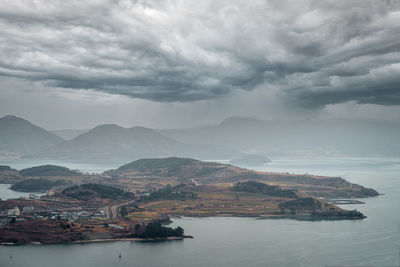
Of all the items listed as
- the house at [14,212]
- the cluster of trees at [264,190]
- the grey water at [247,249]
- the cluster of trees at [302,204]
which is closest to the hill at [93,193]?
the house at [14,212]

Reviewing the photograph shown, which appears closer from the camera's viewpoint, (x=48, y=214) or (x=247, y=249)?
(x=247, y=249)

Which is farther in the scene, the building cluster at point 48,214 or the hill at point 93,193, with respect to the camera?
the hill at point 93,193

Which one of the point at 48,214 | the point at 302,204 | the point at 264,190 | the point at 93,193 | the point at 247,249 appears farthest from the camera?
the point at 264,190

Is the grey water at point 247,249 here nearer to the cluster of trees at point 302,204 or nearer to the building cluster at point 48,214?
the building cluster at point 48,214

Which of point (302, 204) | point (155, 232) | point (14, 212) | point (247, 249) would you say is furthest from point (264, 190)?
point (14, 212)

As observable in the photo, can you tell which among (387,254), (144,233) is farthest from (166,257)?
(387,254)

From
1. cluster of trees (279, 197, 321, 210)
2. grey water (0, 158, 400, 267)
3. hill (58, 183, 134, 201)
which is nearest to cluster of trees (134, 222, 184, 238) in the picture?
grey water (0, 158, 400, 267)

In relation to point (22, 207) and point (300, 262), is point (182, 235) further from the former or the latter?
point (22, 207)

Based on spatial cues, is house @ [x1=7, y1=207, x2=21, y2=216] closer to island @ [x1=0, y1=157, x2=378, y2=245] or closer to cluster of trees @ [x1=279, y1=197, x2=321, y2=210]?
island @ [x1=0, y1=157, x2=378, y2=245]

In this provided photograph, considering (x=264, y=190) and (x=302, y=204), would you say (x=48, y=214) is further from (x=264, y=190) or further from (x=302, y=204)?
(x=264, y=190)

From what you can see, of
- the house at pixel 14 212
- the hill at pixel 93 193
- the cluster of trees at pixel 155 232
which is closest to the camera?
the cluster of trees at pixel 155 232

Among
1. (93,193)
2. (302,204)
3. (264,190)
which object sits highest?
(264,190)
